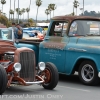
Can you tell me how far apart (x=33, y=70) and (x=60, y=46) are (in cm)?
241

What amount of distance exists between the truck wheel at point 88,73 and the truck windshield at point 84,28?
3.53 ft

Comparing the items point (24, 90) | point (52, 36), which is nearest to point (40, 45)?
point (52, 36)

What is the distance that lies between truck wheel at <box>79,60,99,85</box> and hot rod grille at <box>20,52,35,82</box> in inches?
85.8

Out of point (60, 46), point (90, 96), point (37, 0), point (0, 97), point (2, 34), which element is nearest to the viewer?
point (0, 97)

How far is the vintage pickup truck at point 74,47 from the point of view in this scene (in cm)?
1199

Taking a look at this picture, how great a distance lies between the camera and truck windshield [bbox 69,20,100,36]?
41.9ft

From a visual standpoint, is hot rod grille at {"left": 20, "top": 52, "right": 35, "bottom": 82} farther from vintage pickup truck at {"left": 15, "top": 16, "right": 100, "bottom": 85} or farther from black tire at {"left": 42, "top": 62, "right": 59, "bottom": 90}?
vintage pickup truck at {"left": 15, "top": 16, "right": 100, "bottom": 85}

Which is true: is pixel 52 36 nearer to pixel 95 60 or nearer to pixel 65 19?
pixel 65 19

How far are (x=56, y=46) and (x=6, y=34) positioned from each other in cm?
180

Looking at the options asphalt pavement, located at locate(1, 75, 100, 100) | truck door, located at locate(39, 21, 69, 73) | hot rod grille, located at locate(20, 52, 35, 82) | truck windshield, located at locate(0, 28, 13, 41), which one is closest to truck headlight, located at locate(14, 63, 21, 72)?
hot rod grille, located at locate(20, 52, 35, 82)

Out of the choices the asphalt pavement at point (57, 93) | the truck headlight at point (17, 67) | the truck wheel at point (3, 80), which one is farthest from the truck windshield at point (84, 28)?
the truck wheel at point (3, 80)

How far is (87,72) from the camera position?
12.2 meters

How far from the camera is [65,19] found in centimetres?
1318

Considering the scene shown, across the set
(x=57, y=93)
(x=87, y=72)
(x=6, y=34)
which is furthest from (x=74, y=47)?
(x=57, y=93)
